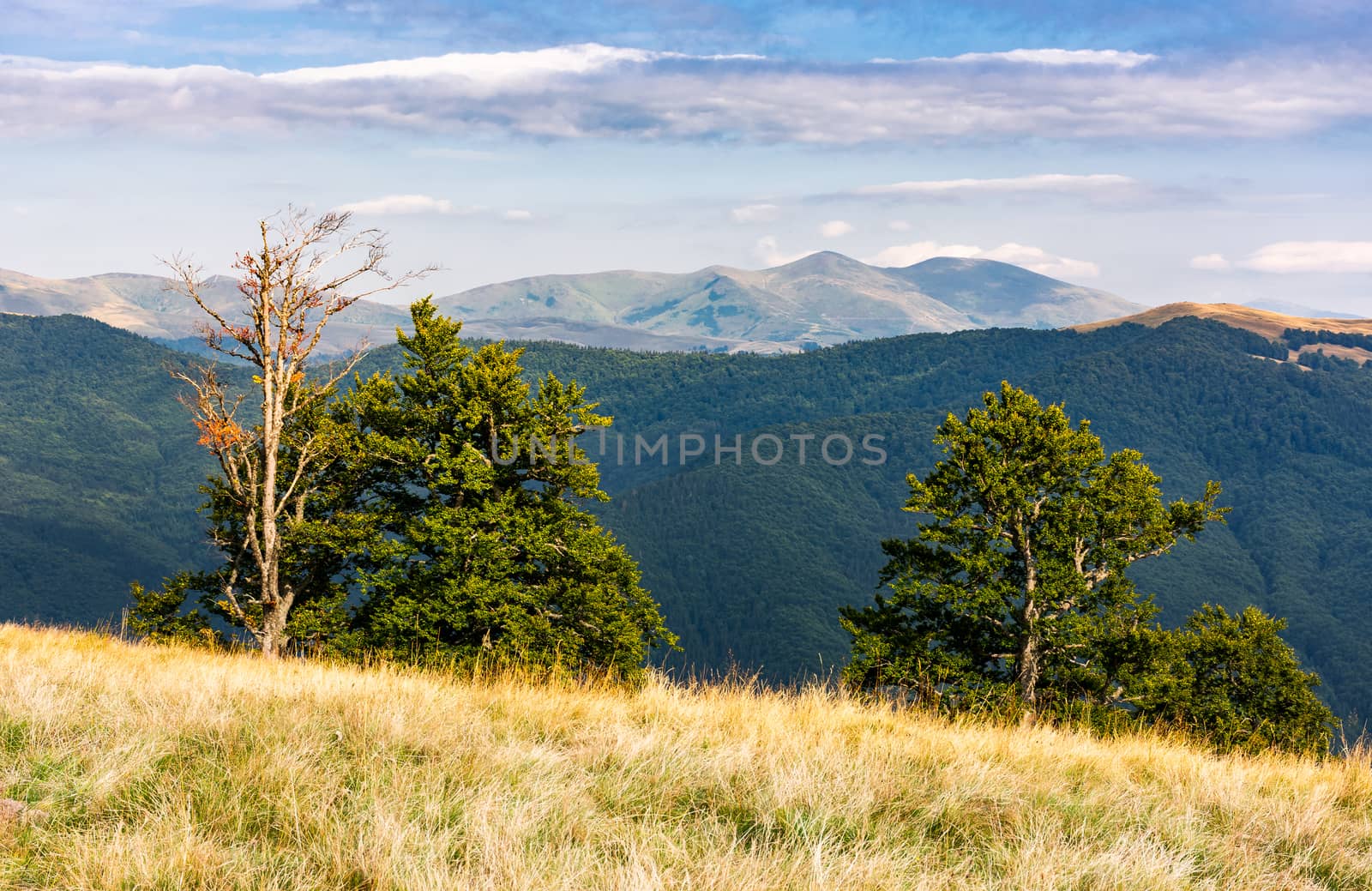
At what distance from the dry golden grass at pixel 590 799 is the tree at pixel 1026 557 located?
20.9m

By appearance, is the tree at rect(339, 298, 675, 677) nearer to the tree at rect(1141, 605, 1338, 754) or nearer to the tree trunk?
the tree trunk

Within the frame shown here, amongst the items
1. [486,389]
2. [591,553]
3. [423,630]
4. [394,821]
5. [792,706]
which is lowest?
[423,630]

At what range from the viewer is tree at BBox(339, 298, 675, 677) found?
3019 centimetres

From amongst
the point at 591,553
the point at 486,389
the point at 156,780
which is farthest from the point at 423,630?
the point at 156,780

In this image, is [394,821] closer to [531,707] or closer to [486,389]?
[531,707]

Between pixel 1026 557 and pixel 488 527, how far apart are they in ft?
59.6

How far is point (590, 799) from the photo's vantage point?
253 inches

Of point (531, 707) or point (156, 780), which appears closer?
point (156, 780)

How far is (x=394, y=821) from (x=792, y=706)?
5628 millimetres

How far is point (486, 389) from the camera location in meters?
33.1

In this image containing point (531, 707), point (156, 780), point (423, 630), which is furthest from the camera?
point (423, 630)

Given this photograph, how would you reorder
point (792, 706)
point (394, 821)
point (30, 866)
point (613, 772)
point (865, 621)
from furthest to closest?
1. point (865, 621)
2. point (792, 706)
3. point (613, 772)
4. point (394, 821)
5. point (30, 866)

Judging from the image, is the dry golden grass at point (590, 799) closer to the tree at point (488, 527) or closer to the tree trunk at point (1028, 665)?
the tree at point (488, 527)

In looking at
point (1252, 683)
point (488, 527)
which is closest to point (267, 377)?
point (488, 527)
